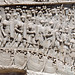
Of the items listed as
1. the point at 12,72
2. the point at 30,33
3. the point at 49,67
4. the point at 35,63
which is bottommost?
the point at 12,72

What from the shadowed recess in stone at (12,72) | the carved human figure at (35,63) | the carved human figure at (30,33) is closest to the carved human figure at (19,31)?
the carved human figure at (30,33)

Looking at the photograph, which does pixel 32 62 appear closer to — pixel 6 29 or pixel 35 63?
pixel 35 63

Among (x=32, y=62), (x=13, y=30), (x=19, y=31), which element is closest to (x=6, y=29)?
(x=13, y=30)

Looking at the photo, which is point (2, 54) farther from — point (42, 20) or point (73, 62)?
point (73, 62)

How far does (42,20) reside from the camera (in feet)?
16.6

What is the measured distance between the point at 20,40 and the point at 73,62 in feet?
4.06

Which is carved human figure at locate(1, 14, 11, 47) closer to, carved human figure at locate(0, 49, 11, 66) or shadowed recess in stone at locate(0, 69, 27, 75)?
carved human figure at locate(0, 49, 11, 66)

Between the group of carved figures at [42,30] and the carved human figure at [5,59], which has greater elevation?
the group of carved figures at [42,30]

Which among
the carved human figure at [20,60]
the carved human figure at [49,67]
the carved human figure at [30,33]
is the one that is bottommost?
the carved human figure at [49,67]

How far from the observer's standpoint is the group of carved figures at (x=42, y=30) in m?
5.06

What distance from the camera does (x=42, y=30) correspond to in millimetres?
5059

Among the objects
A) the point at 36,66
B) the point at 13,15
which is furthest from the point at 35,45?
the point at 13,15

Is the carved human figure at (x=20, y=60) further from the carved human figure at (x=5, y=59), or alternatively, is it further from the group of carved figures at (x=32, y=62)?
the carved human figure at (x=5, y=59)

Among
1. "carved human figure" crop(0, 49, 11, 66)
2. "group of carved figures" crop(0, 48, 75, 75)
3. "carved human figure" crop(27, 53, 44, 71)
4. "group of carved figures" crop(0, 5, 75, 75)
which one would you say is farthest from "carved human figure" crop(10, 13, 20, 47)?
"carved human figure" crop(27, 53, 44, 71)
